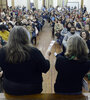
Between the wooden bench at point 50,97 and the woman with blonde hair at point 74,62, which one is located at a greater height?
the woman with blonde hair at point 74,62

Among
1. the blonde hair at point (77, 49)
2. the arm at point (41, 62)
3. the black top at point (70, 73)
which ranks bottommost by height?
the black top at point (70, 73)

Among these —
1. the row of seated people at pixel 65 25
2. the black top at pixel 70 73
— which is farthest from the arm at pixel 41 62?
the row of seated people at pixel 65 25

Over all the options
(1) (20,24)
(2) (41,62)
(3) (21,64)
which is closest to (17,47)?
(3) (21,64)

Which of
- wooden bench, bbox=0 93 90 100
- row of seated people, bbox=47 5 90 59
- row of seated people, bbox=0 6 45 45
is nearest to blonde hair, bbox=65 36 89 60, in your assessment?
wooden bench, bbox=0 93 90 100

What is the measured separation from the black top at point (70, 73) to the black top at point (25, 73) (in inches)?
6.2

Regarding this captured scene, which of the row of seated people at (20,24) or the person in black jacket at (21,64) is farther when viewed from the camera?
the row of seated people at (20,24)

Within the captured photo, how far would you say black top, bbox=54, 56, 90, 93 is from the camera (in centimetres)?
183

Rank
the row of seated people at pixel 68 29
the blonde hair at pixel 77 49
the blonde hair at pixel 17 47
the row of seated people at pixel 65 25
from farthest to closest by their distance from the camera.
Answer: the row of seated people at pixel 65 25
the row of seated people at pixel 68 29
the blonde hair at pixel 77 49
the blonde hair at pixel 17 47

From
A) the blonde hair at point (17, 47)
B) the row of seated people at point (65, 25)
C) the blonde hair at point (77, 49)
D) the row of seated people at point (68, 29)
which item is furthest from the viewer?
the row of seated people at point (65, 25)

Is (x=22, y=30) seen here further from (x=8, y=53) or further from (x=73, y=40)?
(x=73, y=40)

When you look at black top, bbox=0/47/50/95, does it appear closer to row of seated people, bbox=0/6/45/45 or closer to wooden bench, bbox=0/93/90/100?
wooden bench, bbox=0/93/90/100

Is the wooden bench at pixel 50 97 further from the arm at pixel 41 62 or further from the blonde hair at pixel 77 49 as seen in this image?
the blonde hair at pixel 77 49

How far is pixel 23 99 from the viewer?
1794mm

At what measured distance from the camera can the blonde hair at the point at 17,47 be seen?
5.62 ft
